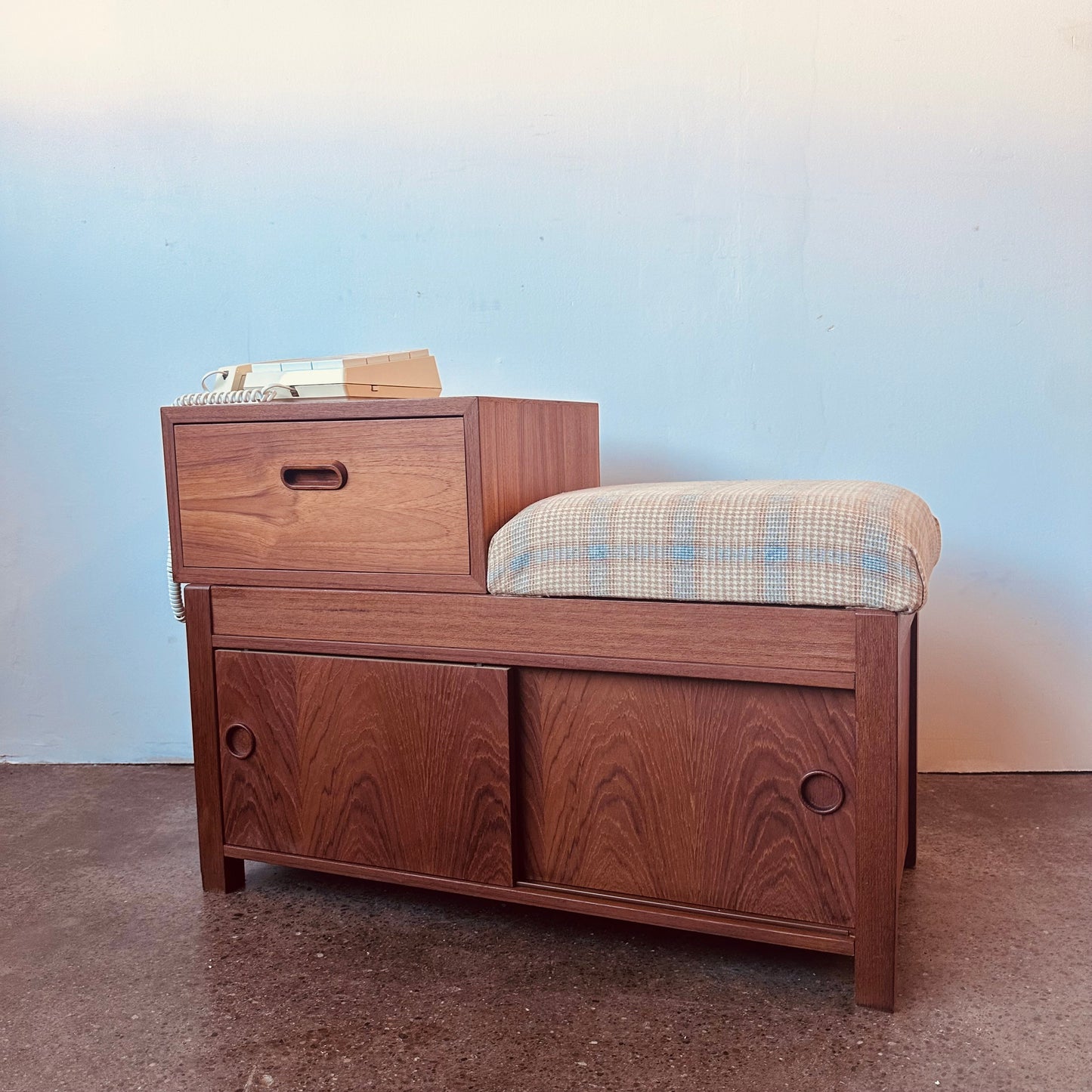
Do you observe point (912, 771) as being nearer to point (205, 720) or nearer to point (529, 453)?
point (529, 453)

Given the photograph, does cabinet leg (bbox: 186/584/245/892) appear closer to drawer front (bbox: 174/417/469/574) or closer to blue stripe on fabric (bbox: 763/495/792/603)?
drawer front (bbox: 174/417/469/574)

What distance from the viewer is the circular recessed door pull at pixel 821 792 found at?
106 centimetres

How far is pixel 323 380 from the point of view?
1.32m

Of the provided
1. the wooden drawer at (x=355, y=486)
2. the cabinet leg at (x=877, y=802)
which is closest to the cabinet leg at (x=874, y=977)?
the cabinet leg at (x=877, y=802)

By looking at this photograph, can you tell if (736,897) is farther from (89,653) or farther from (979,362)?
(89,653)

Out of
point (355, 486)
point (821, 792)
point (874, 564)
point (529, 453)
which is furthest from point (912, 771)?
point (355, 486)

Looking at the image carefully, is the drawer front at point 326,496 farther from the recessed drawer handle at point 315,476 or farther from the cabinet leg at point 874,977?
the cabinet leg at point 874,977

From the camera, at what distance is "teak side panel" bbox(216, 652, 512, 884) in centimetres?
121

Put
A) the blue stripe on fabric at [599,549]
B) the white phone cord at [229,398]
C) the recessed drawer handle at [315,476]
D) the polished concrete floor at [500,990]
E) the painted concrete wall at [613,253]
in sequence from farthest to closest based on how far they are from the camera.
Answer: the painted concrete wall at [613,253], the white phone cord at [229,398], the recessed drawer handle at [315,476], the blue stripe on fabric at [599,549], the polished concrete floor at [500,990]

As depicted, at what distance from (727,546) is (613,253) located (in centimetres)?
88

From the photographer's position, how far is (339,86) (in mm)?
1855

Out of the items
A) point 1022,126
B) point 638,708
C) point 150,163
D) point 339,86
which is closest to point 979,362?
point 1022,126

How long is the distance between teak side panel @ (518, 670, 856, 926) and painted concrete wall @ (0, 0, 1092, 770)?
0.76 meters

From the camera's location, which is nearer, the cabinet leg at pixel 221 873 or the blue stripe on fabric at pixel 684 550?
the blue stripe on fabric at pixel 684 550
